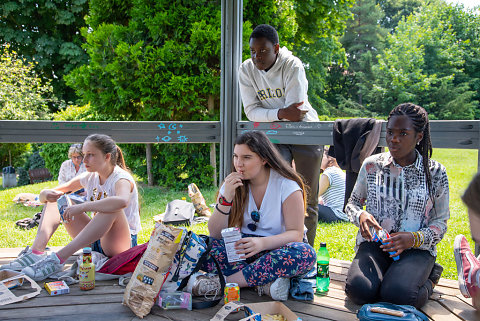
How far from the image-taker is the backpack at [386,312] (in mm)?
2164

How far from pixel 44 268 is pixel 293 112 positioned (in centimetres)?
220

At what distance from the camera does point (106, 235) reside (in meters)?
3.11

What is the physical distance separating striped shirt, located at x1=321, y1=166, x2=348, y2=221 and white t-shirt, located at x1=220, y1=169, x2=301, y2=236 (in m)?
2.60

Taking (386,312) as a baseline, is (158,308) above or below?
below

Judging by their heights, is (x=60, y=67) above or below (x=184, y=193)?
above

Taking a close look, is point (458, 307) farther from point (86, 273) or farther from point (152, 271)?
point (86, 273)

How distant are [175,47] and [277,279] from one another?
567 cm

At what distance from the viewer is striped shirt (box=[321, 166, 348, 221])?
5309mm

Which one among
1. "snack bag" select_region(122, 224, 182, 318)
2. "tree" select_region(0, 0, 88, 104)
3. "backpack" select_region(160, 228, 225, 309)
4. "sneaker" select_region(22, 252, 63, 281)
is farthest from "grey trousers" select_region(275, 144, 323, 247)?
"tree" select_region(0, 0, 88, 104)

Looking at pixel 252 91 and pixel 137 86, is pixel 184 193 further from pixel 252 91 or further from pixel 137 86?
pixel 252 91

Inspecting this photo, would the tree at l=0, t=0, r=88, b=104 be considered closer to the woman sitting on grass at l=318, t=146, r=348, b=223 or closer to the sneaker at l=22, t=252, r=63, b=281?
the woman sitting on grass at l=318, t=146, r=348, b=223

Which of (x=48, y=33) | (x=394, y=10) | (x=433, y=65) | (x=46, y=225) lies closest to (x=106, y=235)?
(x=46, y=225)

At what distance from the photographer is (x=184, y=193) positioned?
8.05 m

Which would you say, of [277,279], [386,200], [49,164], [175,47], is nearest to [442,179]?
[386,200]
